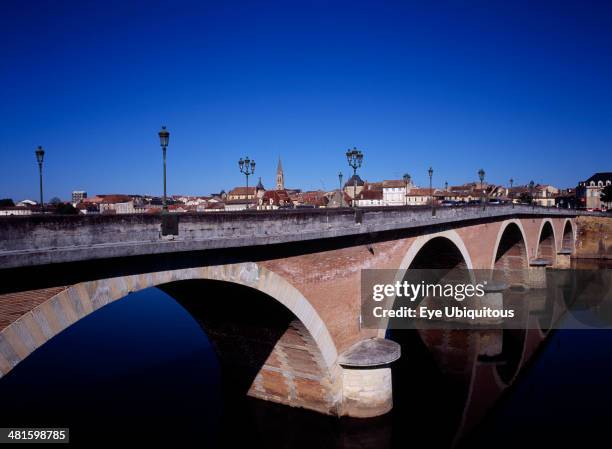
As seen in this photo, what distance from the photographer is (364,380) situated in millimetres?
12766

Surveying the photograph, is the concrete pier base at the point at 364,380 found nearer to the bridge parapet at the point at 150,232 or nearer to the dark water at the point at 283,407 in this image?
the dark water at the point at 283,407

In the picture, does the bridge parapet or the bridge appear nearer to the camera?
the bridge parapet

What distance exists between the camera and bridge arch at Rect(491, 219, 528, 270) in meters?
32.1

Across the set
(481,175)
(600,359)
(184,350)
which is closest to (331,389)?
(184,350)

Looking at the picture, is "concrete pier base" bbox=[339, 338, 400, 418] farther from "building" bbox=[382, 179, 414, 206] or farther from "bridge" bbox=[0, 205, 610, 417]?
"building" bbox=[382, 179, 414, 206]

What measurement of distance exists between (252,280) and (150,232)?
272 cm

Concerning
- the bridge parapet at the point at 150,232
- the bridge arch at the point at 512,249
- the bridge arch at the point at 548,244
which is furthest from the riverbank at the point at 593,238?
the bridge parapet at the point at 150,232

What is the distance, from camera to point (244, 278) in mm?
9258

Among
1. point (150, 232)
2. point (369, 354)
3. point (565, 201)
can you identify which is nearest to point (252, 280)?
point (150, 232)

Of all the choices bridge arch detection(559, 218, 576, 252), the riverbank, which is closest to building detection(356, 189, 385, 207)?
the riverbank

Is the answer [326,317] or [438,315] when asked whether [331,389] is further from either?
[438,315]

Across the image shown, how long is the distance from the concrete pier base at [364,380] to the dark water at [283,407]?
0.42 metres

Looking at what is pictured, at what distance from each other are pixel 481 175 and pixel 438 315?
8133mm

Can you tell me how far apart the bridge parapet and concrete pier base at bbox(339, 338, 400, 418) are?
3.46 metres
